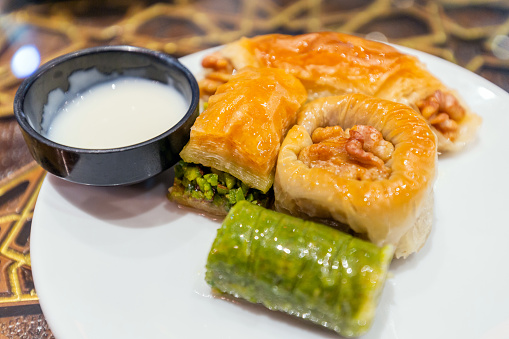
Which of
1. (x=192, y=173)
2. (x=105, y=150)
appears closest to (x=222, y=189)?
(x=192, y=173)

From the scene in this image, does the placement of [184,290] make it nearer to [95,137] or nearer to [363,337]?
[363,337]

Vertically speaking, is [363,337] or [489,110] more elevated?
[489,110]

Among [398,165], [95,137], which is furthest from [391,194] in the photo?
[95,137]

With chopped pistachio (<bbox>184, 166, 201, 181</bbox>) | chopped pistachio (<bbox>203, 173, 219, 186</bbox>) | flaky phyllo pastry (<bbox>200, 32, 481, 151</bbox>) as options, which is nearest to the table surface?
flaky phyllo pastry (<bbox>200, 32, 481, 151</bbox>)

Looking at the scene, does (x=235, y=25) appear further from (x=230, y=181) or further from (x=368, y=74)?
(x=230, y=181)

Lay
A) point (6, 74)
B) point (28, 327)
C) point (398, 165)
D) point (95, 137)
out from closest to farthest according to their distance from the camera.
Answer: point (398, 165) → point (28, 327) → point (95, 137) → point (6, 74)

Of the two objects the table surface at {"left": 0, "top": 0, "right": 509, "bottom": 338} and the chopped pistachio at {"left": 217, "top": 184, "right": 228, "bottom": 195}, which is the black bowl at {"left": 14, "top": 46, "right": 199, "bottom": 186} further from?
the table surface at {"left": 0, "top": 0, "right": 509, "bottom": 338}
